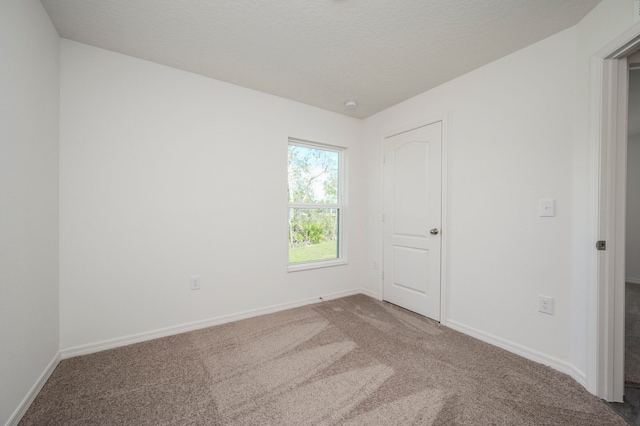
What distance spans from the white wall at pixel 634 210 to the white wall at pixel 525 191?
2.60 m

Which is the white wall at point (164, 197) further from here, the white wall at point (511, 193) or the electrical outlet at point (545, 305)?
the electrical outlet at point (545, 305)

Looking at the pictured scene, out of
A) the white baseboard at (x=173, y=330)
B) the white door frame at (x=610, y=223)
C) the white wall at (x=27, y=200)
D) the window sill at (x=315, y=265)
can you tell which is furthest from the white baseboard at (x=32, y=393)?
the white door frame at (x=610, y=223)

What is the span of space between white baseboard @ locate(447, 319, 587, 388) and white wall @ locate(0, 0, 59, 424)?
315 centimetres

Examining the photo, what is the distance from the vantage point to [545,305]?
1.93 m

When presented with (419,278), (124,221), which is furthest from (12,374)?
(419,278)

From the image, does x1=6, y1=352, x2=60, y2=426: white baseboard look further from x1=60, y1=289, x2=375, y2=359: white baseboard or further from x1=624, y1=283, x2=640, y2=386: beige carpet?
x1=624, y1=283, x2=640, y2=386: beige carpet

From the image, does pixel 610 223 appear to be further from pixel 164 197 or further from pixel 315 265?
pixel 164 197

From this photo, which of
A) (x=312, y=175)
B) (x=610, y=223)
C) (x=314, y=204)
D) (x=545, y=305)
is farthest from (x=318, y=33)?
(x=545, y=305)

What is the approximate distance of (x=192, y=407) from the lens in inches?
58.7

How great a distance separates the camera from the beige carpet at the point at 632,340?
1.77 metres

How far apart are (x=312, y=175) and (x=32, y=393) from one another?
2897 mm

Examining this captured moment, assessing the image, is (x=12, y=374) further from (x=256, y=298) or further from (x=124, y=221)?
(x=256, y=298)

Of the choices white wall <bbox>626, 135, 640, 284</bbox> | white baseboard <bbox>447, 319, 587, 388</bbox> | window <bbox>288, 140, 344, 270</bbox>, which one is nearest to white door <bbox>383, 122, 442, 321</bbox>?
white baseboard <bbox>447, 319, 587, 388</bbox>

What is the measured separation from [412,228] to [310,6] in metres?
2.30
